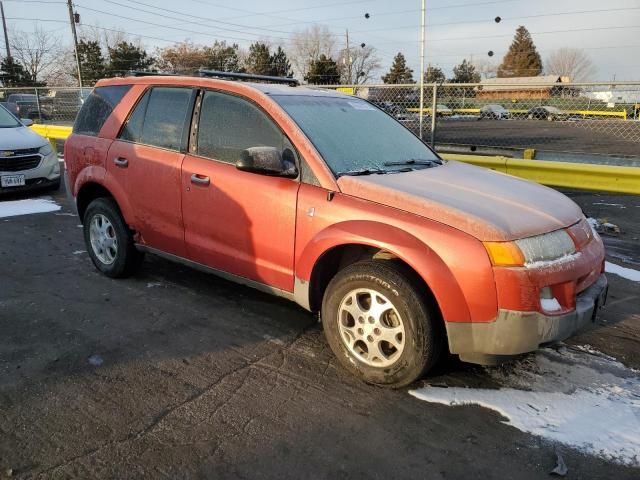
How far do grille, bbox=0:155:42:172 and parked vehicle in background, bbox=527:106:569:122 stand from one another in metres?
9.78

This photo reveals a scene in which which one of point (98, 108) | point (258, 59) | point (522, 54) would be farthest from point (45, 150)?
point (522, 54)

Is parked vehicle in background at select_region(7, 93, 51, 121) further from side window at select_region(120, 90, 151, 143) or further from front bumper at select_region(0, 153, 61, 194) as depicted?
side window at select_region(120, 90, 151, 143)

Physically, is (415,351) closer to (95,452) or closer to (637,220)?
(95,452)

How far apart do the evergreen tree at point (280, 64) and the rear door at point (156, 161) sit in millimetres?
54898

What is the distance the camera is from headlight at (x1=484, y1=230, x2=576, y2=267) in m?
2.72

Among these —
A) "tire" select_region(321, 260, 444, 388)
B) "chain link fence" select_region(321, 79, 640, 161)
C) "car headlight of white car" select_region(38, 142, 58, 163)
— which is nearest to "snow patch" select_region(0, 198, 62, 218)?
"car headlight of white car" select_region(38, 142, 58, 163)

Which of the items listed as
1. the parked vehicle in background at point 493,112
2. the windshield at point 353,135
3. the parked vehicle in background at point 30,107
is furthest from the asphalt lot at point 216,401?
the parked vehicle in background at point 30,107

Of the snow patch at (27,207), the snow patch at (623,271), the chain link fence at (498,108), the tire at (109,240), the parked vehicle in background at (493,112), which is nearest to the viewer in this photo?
the tire at (109,240)

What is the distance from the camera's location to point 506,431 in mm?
2752

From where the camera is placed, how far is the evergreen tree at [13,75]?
46.2 meters

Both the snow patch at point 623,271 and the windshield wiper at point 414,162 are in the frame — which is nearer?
the windshield wiper at point 414,162

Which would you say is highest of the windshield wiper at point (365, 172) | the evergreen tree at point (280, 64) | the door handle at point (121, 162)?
the evergreen tree at point (280, 64)

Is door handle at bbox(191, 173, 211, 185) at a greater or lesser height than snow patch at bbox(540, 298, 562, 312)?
greater

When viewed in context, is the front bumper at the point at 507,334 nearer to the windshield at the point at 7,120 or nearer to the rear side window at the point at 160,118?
the rear side window at the point at 160,118
